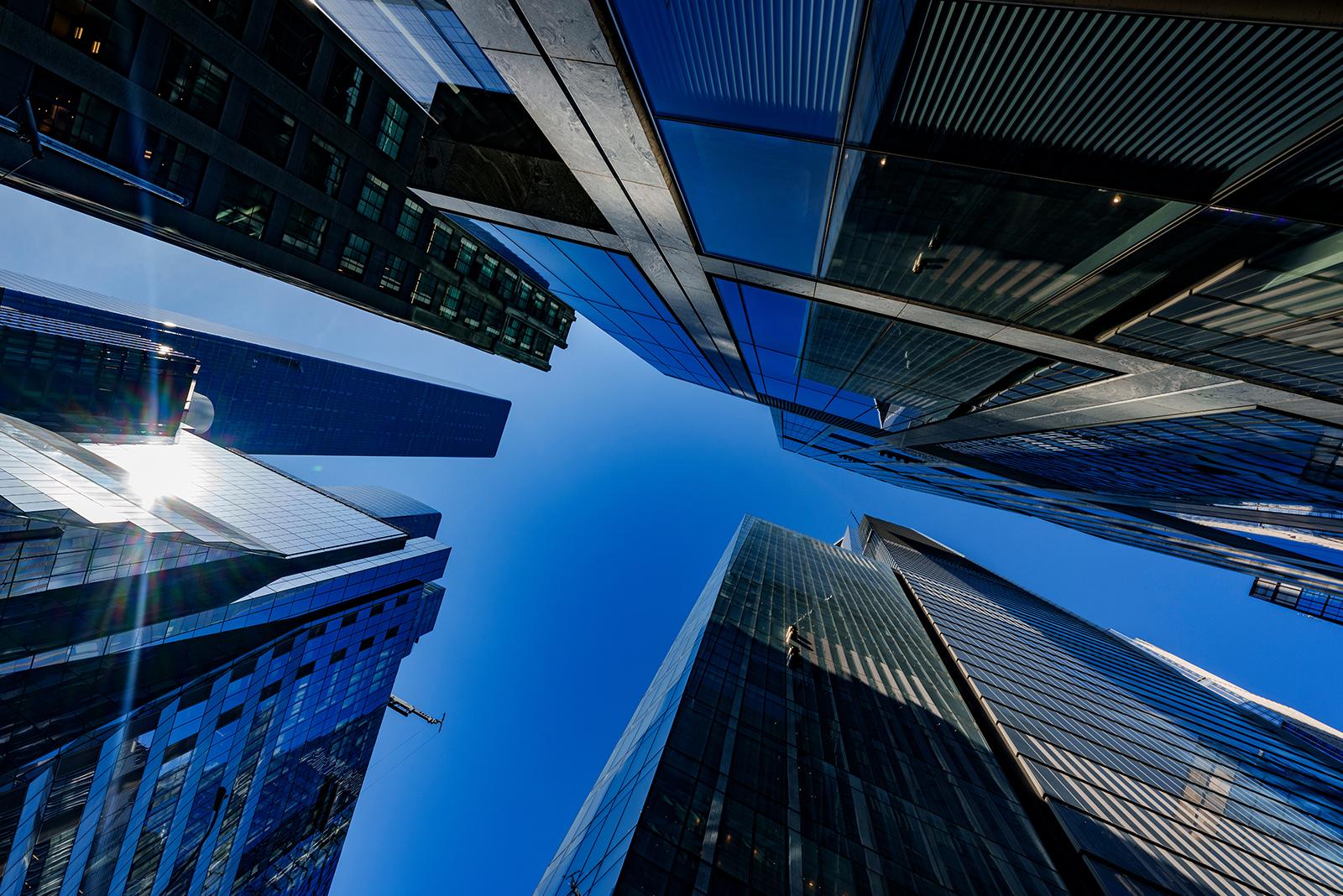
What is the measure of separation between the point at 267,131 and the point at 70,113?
720 cm

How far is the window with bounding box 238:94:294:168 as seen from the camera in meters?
21.6

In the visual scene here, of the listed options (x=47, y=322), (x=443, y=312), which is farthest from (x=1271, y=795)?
(x=47, y=322)

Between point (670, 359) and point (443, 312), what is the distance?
73.7ft

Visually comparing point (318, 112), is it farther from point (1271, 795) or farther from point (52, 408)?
point (52, 408)

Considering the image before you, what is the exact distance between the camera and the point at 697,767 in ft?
57.3

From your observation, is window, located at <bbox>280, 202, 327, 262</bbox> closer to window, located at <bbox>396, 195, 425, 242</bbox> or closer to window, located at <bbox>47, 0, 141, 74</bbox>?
window, located at <bbox>396, 195, 425, 242</bbox>

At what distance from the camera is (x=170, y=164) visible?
64.7 ft

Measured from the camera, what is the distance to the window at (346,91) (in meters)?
23.7

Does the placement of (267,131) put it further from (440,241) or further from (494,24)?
(494,24)

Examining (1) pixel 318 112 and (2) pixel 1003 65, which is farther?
(1) pixel 318 112

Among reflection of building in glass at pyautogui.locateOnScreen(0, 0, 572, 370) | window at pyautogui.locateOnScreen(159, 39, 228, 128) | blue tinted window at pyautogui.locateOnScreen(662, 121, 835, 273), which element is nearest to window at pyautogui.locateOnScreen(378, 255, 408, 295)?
reflection of building in glass at pyautogui.locateOnScreen(0, 0, 572, 370)

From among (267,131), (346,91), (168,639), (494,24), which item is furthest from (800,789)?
(168,639)


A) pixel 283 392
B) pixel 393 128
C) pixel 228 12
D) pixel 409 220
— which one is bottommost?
pixel 283 392

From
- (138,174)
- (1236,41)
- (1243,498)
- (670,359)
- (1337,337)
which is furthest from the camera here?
(670,359)
